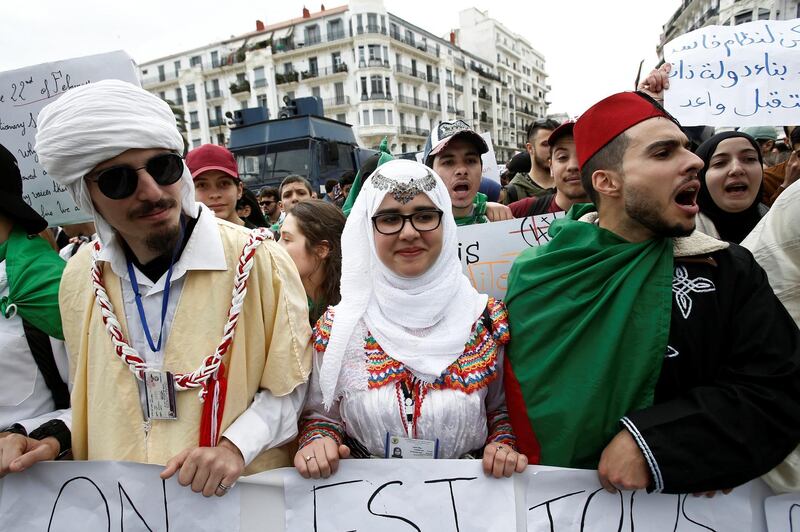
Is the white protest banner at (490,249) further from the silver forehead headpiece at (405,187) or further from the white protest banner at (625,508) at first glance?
the white protest banner at (625,508)

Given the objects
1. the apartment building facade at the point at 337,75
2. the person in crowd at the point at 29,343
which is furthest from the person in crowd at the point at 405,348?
the apartment building facade at the point at 337,75

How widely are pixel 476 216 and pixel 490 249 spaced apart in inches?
17.5

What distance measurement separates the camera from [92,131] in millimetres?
1474

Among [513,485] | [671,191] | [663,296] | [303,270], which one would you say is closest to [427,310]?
[513,485]

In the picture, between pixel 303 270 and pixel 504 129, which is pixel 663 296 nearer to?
pixel 303 270

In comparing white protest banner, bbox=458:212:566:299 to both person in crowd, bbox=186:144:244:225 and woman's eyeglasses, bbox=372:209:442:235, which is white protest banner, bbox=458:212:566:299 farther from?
person in crowd, bbox=186:144:244:225

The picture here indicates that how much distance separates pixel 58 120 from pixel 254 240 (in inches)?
27.6

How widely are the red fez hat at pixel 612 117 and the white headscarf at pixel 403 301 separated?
23.1 inches

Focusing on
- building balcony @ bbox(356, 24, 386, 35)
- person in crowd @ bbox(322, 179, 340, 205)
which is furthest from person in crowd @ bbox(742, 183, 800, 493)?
building balcony @ bbox(356, 24, 386, 35)

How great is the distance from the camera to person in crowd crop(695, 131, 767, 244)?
112 inches

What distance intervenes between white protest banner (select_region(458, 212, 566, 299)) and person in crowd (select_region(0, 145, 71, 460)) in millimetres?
1956

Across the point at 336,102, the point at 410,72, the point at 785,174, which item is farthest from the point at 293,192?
the point at 410,72

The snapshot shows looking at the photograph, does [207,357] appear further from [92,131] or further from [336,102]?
[336,102]

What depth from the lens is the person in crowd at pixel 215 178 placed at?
139 inches
